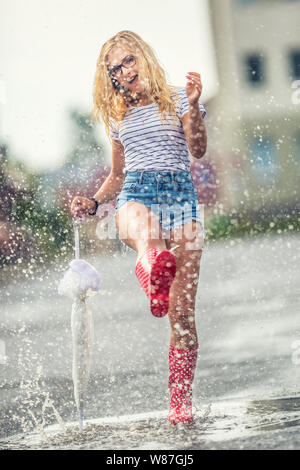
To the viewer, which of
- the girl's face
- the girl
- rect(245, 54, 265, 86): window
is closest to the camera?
the girl

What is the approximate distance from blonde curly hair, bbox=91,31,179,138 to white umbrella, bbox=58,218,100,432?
0.53 metres

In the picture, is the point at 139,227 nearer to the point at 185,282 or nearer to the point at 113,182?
the point at 185,282

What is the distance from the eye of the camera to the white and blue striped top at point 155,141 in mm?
2727

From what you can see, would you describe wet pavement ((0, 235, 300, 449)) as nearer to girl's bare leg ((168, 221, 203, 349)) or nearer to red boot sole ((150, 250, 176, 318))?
girl's bare leg ((168, 221, 203, 349))

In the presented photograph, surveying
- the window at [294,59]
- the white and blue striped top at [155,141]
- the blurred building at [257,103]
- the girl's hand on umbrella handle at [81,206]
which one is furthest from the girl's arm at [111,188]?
the window at [294,59]

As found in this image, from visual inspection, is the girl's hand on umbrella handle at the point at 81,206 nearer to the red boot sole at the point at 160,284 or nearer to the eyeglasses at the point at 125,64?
the eyeglasses at the point at 125,64

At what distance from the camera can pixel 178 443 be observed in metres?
2.43

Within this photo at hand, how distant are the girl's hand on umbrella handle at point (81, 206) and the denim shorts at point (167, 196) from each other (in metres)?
0.22

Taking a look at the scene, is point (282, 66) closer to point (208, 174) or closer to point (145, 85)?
point (208, 174)

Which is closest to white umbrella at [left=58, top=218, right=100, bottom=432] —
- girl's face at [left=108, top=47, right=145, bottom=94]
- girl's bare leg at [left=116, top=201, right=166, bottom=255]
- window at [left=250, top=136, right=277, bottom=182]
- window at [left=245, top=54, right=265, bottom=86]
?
girl's bare leg at [left=116, top=201, right=166, bottom=255]

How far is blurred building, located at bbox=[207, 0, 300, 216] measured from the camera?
16.4 metres

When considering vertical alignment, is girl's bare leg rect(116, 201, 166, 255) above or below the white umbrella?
above

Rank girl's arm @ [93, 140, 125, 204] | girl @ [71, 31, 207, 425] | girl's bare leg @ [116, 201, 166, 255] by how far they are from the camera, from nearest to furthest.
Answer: girl's bare leg @ [116, 201, 166, 255] < girl @ [71, 31, 207, 425] < girl's arm @ [93, 140, 125, 204]
